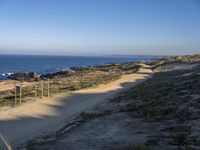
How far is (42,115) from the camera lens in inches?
858

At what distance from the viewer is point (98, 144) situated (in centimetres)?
1416

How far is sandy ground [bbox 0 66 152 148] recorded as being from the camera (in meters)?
17.2

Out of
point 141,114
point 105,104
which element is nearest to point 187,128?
point 141,114

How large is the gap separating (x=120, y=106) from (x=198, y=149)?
10182 mm

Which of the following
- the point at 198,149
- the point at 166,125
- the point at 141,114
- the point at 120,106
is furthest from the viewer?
the point at 120,106

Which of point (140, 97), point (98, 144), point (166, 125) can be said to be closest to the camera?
point (98, 144)

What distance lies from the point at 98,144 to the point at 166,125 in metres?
3.54

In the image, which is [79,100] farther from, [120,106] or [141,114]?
[141,114]

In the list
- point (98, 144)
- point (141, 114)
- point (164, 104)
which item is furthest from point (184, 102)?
point (98, 144)

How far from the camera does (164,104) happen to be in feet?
70.5

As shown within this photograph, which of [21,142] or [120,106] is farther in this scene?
[120,106]

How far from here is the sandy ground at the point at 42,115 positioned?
1719 centimetres

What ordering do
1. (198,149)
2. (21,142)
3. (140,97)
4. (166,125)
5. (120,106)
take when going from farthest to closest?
(140,97)
(120,106)
(166,125)
(21,142)
(198,149)

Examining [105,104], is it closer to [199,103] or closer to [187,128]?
[199,103]
